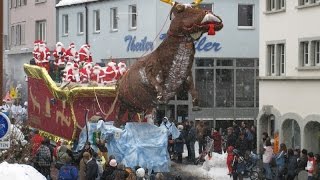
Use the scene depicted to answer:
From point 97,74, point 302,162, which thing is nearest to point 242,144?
point 97,74

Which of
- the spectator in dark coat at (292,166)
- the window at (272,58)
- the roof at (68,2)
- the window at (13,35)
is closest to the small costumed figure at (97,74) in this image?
the spectator in dark coat at (292,166)

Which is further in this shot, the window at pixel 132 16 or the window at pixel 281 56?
the window at pixel 132 16

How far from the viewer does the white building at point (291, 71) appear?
31219mm

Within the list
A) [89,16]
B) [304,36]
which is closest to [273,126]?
[304,36]

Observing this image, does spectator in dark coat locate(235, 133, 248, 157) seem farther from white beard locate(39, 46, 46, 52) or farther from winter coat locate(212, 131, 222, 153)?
white beard locate(39, 46, 46, 52)

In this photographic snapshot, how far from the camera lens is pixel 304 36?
105ft

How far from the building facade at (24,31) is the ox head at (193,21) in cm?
2899

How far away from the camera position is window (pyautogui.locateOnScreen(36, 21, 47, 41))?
55469 mm

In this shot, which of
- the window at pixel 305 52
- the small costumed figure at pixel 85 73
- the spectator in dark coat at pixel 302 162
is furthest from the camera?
the window at pixel 305 52

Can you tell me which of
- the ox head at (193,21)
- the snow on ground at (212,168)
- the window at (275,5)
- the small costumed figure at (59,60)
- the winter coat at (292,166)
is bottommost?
the snow on ground at (212,168)

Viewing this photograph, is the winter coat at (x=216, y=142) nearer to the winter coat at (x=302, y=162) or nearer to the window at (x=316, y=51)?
the window at (x=316, y=51)

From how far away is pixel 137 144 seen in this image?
2706 centimetres

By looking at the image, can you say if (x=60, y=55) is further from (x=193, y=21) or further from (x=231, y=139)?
(x=193, y=21)

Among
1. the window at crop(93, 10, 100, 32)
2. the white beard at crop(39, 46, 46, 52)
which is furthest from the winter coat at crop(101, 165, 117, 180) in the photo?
the window at crop(93, 10, 100, 32)
